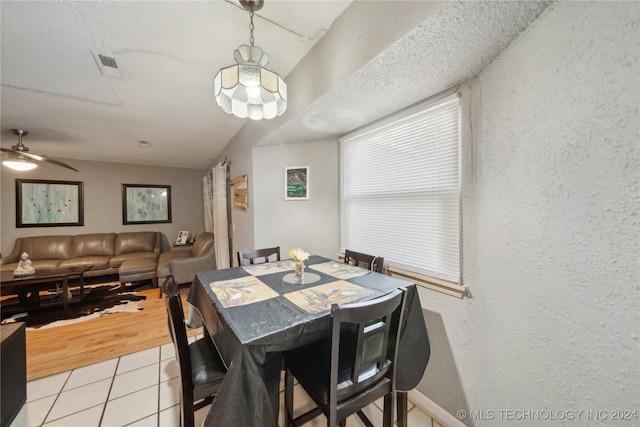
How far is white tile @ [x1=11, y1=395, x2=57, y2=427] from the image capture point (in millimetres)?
1319

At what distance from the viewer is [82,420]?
1337mm

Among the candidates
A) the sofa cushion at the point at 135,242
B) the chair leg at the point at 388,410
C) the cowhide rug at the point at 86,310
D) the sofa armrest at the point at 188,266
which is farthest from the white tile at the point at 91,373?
the sofa cushion at the point at 135,242

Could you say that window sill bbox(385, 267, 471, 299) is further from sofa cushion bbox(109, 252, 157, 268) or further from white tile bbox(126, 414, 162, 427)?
sofa cushion bbox(109, 252, 157, 268)

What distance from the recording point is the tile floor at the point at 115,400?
1.34 meters

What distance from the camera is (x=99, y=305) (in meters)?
3.01

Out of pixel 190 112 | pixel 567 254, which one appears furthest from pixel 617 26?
pixel 190 112


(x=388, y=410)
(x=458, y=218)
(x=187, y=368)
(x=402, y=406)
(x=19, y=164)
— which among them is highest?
(x=19, y=164)

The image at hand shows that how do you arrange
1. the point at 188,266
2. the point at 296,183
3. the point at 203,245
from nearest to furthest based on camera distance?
1. the point at 296,183
2. the point at 188,266
3. the point at 203,245

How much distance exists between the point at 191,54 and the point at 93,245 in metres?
4.63

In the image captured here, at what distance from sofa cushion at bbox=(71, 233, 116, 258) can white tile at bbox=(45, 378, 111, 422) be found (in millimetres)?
3593

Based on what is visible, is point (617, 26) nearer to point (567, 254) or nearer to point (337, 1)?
point (567, 254)

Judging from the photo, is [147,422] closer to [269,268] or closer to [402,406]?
[269,268]

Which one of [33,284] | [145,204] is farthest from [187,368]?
[145,204]

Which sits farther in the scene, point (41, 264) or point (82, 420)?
point (41, 264)
